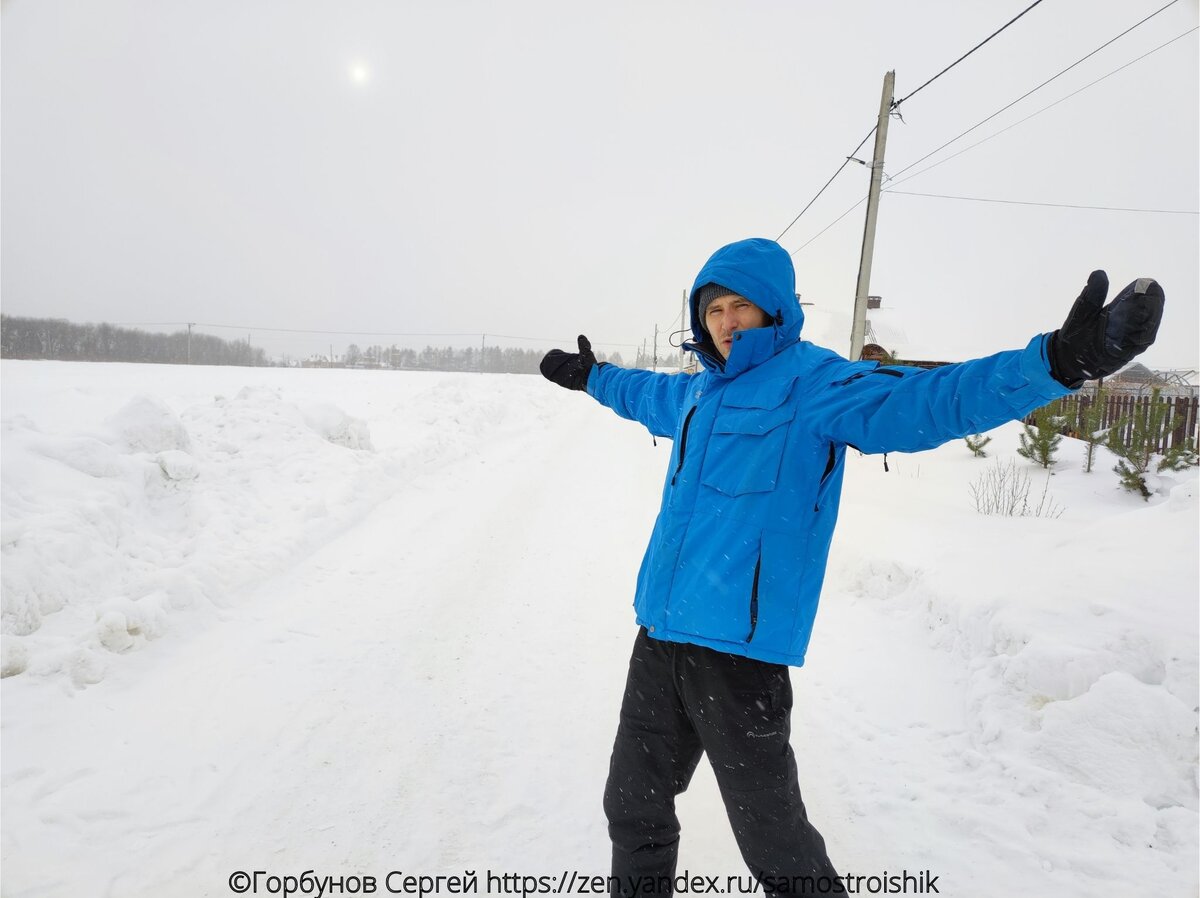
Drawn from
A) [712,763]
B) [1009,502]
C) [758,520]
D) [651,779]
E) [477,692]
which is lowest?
[477,692]

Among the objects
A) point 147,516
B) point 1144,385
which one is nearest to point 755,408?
point 147,516

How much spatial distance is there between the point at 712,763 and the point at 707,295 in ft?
4.64

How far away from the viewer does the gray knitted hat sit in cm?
181

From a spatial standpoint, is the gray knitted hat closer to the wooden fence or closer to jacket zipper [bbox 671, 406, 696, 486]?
jacket zipper [bbox 671, 406, 696, 486]

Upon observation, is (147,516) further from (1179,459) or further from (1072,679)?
(1179,459)

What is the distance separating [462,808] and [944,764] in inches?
86.8

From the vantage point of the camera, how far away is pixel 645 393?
2410 millimetres

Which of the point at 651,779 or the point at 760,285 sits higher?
the point at 760,285

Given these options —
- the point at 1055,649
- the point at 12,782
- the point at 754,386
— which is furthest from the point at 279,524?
the point at 1055,649

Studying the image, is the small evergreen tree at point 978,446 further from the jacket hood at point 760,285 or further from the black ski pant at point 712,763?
the black ski pant at point 712,763

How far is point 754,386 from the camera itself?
1651 mm

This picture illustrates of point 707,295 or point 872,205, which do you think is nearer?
point 707,295

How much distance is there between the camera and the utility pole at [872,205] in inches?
399

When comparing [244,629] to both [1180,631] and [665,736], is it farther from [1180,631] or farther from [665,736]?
[1180,631]
